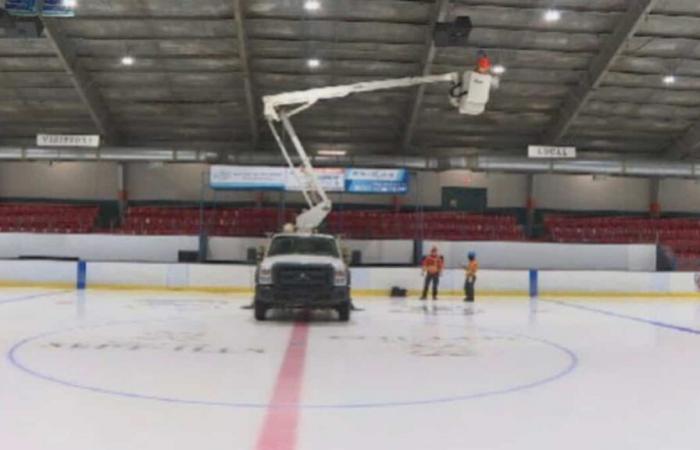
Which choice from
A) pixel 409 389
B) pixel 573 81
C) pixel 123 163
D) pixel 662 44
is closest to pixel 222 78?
pixel 123 163

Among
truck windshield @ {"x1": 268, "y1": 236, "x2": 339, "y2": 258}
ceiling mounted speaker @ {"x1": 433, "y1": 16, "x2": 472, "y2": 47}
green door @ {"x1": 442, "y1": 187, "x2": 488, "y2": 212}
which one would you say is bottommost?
truck windshield @ {"x1": 268, "y1": 236, "x2": 339, "y2": 258}

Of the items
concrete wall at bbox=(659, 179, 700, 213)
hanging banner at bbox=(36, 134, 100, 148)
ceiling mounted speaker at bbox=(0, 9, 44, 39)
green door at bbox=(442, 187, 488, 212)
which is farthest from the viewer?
concrete wall at bbox=(659, 179, 700, 213)

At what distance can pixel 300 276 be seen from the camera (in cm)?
1288

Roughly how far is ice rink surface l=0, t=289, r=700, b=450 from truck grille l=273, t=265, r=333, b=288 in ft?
2.51

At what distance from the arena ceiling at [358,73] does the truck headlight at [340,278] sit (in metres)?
8.68

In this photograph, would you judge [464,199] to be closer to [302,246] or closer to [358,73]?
[358,73]

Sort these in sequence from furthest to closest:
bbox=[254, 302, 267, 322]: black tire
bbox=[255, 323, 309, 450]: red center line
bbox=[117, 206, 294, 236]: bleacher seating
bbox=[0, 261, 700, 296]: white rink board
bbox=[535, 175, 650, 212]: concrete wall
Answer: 1. bbox=[535, 175, 650, 212]: concrete wall
2. bbox=[117, 206, 294, 236]: bleacher seating
3. bbox=[0, 261, 700, 296]: white rink board
4. bbox=[254, 302, 267, 322]: black tire
5. bbox=[255, 323, 309, 450]: red center line

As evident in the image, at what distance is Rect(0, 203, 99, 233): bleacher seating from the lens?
26.0 metres

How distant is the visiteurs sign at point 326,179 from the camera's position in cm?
2405

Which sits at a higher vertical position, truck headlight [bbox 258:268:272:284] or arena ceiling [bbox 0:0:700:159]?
arena ceiling [bbox 0:0:700:159]

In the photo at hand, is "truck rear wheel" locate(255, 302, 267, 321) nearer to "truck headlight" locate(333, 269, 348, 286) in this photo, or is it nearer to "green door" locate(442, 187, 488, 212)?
"truck headlight" locate(333, 269, 348, 286)

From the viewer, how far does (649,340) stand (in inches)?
447

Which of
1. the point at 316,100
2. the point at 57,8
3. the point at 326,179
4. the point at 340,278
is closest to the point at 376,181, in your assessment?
the point at 326,179

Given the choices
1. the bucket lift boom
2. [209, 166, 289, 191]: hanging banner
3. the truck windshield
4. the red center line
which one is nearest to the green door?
[209, 166, 289, 191]: hanging banner
